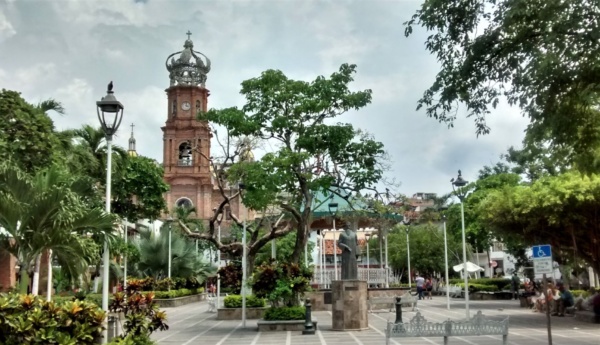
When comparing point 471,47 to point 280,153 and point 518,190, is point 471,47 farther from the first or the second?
point 518,190

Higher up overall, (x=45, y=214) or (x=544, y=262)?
(x=45, y=214)

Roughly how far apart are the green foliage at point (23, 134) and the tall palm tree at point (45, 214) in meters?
4.73

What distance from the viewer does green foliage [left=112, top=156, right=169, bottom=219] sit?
31453mm

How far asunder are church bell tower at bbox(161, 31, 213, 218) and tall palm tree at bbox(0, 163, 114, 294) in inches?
1991

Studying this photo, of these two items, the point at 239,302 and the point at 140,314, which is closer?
the point at 140,314

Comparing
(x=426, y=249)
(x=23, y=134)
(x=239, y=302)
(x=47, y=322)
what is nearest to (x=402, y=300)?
(x=239, y=302)

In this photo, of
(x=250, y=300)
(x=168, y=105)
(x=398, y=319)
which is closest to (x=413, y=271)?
(x=168, y=105)

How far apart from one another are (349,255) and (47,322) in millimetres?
10717

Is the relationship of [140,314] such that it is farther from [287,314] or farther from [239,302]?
[239,302]

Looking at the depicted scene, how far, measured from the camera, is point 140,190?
106 feet

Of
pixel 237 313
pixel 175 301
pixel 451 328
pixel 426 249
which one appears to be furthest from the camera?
pixel 426 249

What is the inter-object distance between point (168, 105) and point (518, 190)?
50138mm

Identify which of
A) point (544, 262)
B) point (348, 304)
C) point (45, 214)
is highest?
point (45, 214)

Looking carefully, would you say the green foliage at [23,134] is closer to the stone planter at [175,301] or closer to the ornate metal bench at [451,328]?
the ornate metal bench at [451,328]
